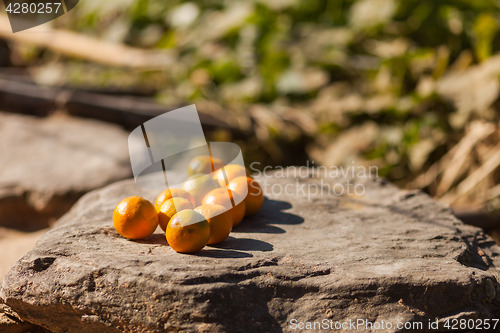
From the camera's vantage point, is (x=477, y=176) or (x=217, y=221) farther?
(x=477, y=176)

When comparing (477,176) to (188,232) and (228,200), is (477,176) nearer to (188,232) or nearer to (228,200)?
(228,200)

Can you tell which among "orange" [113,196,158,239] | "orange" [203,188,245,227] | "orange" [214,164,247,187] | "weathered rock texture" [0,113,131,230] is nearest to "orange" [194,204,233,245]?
"orange" [203,188,245,227]

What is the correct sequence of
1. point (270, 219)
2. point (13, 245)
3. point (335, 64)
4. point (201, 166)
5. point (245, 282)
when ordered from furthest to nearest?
point (335, 64) < point (13, 245) < point (201, 166) < point (270, 219) < point (245, 282)

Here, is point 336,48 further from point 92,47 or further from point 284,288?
point 284,288

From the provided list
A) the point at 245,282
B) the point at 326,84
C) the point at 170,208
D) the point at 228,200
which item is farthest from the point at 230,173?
the point at 326,84

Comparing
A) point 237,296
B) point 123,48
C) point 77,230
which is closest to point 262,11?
point 123,48
